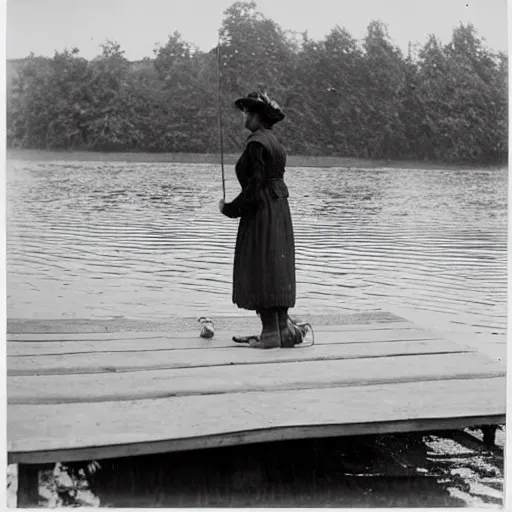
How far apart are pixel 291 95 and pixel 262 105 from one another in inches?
26.5

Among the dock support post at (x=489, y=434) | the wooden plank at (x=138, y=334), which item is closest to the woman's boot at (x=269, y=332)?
the wooden plank at (x=138, y=334)

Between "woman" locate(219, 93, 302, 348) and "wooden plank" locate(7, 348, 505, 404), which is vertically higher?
"woman" locate(219, 93, 302, 348)

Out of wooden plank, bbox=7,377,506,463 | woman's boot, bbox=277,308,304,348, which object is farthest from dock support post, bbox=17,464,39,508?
woman's boot, bbox=277,308,304,348

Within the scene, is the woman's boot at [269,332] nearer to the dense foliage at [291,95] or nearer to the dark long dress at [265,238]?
the dark long dress at [265,238]

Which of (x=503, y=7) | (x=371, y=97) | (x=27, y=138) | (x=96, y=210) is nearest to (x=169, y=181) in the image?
(x=96, y=210)

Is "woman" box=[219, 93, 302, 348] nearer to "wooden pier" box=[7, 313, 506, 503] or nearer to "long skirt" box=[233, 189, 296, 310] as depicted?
"long skirt" box=[233, 189, 296, 310]

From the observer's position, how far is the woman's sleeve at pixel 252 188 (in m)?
4.45

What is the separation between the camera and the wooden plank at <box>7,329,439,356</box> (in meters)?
4.64

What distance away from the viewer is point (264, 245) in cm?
456

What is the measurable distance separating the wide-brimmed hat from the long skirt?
367mm

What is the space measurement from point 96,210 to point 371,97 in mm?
1686

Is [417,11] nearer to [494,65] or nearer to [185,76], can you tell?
[494,65]

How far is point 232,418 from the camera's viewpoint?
3.74 metres

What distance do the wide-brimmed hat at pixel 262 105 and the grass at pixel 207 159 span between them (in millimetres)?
417
